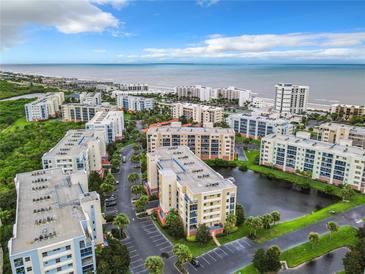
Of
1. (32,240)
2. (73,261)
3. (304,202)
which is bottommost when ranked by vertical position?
(304,202)

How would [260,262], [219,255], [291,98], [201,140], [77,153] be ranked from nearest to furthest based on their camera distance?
1. [260,262]
2. [219,255]
3. [77,153]
4. [201,140]
5. [291,98]

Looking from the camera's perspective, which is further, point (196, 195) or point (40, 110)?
point (40, 110)

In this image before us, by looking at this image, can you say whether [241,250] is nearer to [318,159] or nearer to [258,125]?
[318,159]

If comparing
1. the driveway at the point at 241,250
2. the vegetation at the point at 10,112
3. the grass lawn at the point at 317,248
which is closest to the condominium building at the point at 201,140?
the driveway at the point at 241,250

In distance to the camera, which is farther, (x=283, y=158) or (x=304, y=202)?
(x=283, y=158)

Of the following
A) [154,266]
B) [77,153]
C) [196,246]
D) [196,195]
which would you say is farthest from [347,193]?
[77,153]

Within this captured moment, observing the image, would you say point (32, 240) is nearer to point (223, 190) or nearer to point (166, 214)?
point (166, 214)

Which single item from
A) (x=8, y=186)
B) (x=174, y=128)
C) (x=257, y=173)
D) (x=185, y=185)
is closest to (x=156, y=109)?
(x=174, y=128)

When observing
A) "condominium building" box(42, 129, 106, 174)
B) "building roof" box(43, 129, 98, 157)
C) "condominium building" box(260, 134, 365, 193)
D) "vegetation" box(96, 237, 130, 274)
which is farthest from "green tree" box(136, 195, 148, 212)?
"condominium building" box(260, 134, 365, 193)
